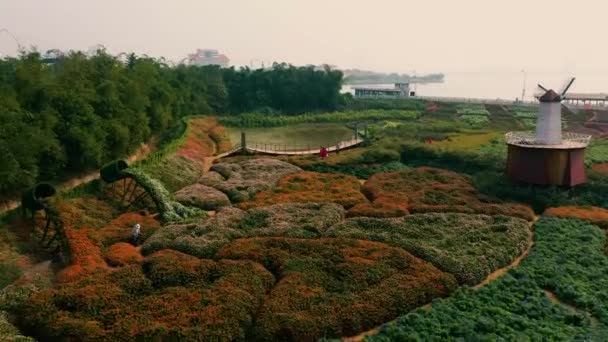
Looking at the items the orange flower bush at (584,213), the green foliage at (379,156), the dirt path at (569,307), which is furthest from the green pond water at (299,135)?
the dirt path at (569,307)

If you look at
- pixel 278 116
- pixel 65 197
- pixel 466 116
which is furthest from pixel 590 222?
pixel 278 116

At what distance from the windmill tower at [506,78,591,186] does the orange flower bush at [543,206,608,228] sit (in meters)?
3.15

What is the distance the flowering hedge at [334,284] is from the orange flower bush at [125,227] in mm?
5939

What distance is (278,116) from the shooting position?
304 feet

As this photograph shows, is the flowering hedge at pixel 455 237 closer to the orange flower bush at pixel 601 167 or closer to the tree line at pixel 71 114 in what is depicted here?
the orange flower bush at pixel 601 167

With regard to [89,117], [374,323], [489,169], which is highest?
[89,117]

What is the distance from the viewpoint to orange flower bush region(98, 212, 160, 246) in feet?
91.5

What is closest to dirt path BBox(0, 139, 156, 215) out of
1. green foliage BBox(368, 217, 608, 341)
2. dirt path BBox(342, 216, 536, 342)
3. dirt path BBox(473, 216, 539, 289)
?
dirt path BBox(342, 216, 536, 342)

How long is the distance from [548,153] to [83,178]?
31.7 metres

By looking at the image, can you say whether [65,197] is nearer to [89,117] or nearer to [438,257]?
[89,117]

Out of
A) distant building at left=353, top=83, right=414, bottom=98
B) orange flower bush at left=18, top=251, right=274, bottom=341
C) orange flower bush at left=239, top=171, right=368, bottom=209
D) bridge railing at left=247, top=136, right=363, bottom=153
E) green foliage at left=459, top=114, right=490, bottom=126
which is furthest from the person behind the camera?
distant building at left=353, top=83, right=414, bottom=98

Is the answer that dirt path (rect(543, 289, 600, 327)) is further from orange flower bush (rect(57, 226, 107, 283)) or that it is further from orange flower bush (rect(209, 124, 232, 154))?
orange flower bush (rect(209, 124, 232, 154))

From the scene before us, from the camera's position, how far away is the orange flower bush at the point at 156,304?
18.3 metres

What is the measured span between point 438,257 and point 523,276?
3874mm
